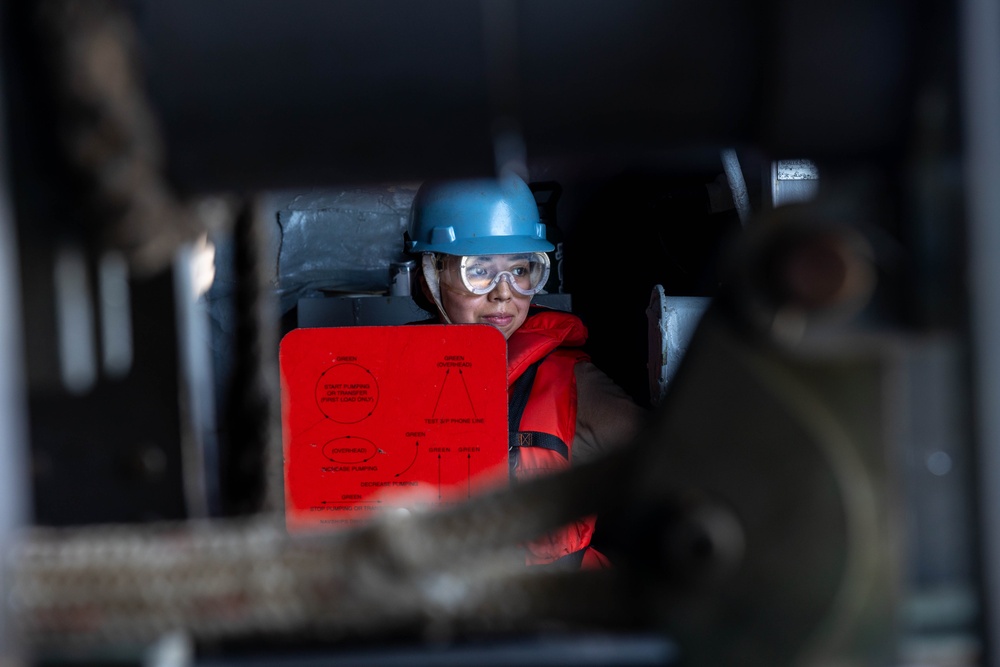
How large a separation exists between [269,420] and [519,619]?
0.17 meters

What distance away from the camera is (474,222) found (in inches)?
100

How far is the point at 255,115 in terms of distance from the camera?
1.33 ft

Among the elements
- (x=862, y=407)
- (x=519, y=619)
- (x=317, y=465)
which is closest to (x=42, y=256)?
(x=519, y=619)

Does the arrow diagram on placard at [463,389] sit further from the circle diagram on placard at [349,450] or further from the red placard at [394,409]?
the circle diagram on placard at [349,450]

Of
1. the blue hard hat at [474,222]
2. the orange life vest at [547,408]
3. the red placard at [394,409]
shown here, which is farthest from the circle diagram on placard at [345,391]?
the blue hard hat at [474,222]

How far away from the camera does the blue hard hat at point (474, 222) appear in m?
2.51

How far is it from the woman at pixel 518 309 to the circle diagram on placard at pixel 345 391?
0.53 meters

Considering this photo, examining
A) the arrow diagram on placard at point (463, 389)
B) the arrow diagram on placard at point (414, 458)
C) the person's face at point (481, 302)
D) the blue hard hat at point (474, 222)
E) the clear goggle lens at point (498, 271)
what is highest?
the blue hard hat at point (474, 222)

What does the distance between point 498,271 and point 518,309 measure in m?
0.14

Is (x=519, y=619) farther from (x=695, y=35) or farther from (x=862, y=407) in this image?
(x=695, y=35)

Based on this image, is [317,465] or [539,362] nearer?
[317,465]

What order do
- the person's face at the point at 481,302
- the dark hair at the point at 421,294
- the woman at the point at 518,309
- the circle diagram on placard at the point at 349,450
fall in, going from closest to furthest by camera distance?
the circle diagram on placard at the point at 349,450 < the woman at the point at 518,309 < the person's face at the point at 481,302 < the dark hair at the point at 421,294

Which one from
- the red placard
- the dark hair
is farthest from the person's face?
the red placard

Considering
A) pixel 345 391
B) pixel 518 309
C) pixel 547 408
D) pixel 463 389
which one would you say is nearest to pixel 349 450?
pixel 345 391
